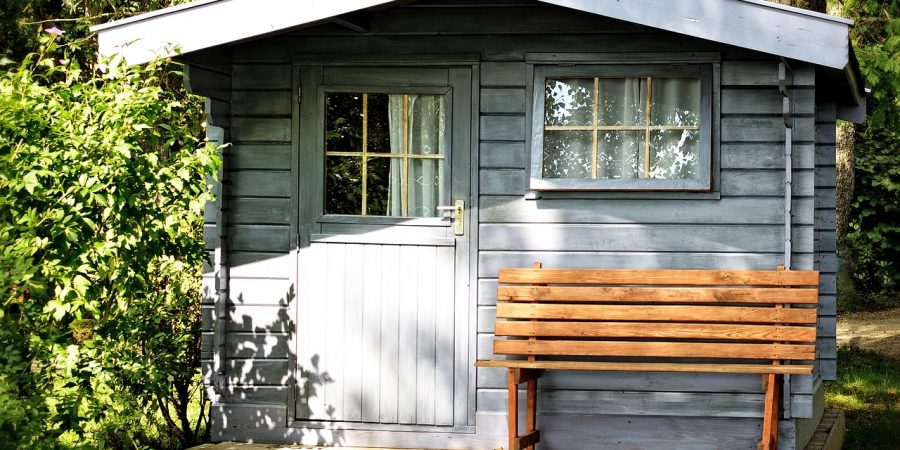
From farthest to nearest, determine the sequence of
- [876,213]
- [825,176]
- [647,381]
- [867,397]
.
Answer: [876,213]
[867,397]
[825,176]
[647,381]

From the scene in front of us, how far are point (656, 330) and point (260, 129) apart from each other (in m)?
2.64

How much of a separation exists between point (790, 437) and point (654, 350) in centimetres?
92

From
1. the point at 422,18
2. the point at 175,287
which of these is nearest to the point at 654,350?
the point at 422,18

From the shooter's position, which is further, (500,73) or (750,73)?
(500,73)

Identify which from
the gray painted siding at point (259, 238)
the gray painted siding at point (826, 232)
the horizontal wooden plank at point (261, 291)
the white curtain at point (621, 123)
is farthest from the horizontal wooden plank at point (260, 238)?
the gray painted siding at point (826, 232)

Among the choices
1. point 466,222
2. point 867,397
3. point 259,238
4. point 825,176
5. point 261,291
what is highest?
point 825,176

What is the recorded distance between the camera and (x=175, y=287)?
7.09m

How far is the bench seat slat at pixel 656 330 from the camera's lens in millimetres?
5855

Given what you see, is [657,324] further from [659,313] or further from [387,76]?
[387,76]

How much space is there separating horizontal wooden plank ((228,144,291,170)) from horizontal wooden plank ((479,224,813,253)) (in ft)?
4.21

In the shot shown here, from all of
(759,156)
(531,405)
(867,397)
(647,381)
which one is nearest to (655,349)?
(647,381)

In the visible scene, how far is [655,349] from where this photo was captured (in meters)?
5.95

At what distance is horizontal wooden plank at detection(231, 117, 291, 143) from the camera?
6.44 m

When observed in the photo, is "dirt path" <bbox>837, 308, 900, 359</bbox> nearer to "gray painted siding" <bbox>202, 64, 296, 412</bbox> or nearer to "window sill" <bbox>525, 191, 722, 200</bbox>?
"window sill" <bbox>525, 191, 722, 200</bbox>
